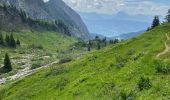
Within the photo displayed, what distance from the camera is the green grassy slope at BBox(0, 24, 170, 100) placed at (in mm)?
47656

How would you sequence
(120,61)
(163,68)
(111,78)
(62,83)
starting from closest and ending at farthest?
1. (163,68)
2. (111,78)
3. (62,83)
4. (120,61)

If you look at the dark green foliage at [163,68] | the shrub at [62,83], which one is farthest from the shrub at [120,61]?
the dark green foliage at [163,68]

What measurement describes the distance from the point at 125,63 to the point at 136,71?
941cm

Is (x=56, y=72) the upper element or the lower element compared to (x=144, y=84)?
lower

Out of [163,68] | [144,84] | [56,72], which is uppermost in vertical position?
[163,68]

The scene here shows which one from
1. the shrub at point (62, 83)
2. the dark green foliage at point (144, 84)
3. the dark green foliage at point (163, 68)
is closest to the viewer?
the dark green foliage at point (144, 84)

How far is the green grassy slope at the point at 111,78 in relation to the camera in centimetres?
4766

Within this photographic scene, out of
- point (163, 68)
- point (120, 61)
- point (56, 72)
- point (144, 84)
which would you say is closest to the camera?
point (144, 84)

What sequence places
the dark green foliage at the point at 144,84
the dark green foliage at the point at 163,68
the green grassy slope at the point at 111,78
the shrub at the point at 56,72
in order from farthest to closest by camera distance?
the shrub at the point at 56,72
the dark green foliage at the point at 163,68
the green grassy slope at the point at 111,78
the dark green foliage at the point at 144,84

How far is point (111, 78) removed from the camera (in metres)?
59.2

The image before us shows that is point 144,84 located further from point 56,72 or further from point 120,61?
point 56,72

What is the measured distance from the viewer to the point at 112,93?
50406 millimetres

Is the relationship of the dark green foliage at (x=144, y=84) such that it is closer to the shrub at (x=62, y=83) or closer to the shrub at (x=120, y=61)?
the shrub at (x=120, y=61)

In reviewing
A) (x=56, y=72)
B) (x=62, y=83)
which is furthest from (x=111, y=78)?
(x=56, y=72)
